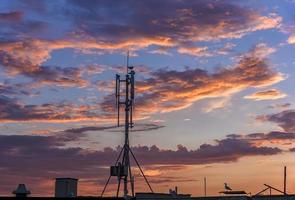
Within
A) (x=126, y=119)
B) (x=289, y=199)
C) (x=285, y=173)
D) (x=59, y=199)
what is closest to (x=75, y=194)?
(x=59, y=199)

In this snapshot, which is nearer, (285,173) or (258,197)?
(258,197)

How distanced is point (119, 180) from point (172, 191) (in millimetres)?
5527

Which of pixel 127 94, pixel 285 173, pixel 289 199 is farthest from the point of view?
pixel 285 173

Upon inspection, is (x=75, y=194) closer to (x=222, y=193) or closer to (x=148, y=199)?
(x=148, y=199)

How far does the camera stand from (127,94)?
66.1 metres

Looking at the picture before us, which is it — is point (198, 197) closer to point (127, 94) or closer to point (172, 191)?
point (172, 191)

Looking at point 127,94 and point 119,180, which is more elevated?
point 127,94

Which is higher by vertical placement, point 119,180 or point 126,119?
point 126,119

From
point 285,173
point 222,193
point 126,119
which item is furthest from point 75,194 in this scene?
point 285,173

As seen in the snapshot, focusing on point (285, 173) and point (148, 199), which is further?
point (285, 173)

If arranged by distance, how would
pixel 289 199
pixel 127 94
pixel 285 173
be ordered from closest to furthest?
pixel 289 199
pixel 127 94
pixel 285 173

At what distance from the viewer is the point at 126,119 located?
65.0 metres

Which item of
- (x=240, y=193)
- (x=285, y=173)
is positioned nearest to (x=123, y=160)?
(x=240, y=193)

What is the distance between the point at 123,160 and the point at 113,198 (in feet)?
12.3
